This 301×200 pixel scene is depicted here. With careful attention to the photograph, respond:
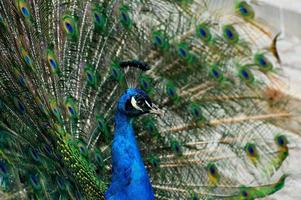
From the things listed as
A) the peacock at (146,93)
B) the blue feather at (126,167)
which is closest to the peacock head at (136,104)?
the blue feather at (126,167)

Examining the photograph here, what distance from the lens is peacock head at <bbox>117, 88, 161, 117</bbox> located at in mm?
2990

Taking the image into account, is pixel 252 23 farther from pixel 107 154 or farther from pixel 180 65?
pixel 107 154

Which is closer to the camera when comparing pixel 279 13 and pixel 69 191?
pixel 69 191

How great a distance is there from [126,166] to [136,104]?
9.8 inches

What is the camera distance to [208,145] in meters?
3.65

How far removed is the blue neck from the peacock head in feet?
0.09

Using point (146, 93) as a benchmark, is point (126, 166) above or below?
below

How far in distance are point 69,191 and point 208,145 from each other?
2.34ft

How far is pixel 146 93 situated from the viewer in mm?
3305

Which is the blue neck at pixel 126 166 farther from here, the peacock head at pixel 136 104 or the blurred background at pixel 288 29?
the blurred background at pixel 288 29

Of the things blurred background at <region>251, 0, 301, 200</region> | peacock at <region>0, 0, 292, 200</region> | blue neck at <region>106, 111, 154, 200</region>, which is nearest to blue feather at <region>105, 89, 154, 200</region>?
blue neck at <region>106, 111, 154, 200</region>

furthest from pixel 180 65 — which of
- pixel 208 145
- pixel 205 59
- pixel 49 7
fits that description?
pixel 49 7

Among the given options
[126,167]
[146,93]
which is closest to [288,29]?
[146,93]

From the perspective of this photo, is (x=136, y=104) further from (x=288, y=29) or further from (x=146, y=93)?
(x=288, y=29)
